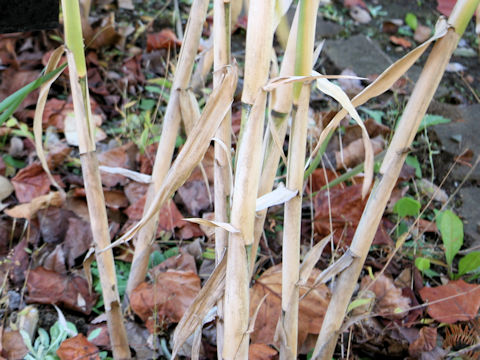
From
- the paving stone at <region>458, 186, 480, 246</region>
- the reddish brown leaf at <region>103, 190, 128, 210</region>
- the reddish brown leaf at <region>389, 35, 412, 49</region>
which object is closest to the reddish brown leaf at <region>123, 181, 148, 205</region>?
the reddish brown leaf at <region>103, 190, 128, 210</region>

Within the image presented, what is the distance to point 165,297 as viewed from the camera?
967 millimetres

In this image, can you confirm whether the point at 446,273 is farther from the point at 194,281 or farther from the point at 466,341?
the point at 194,281

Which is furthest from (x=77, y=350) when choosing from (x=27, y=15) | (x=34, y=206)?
(x=27, y=15)

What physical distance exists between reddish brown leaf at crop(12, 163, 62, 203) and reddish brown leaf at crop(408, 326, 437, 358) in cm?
80

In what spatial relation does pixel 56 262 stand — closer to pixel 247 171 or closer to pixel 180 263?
pixel 180 263

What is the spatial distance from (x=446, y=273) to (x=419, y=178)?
0.95 feet

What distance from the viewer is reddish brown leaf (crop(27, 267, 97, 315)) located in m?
1.00

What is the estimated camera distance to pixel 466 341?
3.08ft

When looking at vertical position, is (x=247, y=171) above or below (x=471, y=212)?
above

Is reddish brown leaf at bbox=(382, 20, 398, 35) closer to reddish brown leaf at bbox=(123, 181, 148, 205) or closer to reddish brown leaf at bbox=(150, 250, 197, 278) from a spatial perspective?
reddish brown leaf at bbox=(123, 181, 148, 205)

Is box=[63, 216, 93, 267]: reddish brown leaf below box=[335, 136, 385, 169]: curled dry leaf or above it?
below

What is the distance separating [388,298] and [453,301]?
0.11m

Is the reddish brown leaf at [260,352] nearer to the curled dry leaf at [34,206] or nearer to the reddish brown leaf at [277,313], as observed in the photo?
the reddish brown leaf at [277,313]

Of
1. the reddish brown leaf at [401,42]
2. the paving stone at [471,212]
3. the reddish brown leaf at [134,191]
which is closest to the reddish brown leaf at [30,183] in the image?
the reddish brown leaf at [134,191]
